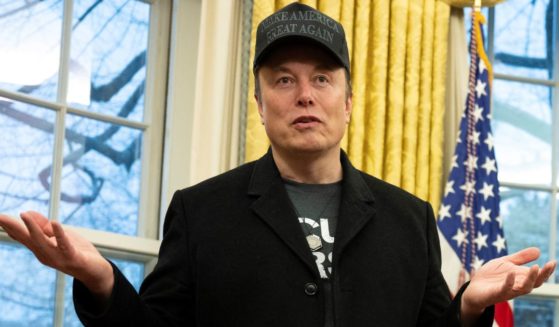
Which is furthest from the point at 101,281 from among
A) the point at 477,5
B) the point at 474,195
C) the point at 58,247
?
the point at 477,5

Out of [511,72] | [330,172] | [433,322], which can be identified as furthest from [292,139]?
[511,72]

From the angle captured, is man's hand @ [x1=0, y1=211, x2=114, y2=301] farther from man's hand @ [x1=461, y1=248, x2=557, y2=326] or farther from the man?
man's hand @ [x1=461, y1=248, x2=557, y2=326]

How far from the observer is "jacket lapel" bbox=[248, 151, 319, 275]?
208 centimetres

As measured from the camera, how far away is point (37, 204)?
3729 mm

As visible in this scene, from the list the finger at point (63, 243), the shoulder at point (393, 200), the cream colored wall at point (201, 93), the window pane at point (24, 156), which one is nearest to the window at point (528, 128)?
the cream colored wall at point (201, 93)

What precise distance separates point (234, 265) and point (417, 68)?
7.72 feet

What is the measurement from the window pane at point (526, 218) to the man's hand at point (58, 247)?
308cm

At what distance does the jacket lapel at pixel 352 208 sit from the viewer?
211 cm

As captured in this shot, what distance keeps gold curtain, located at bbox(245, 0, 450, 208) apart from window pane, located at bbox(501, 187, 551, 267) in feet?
1.80

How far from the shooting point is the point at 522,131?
489cm

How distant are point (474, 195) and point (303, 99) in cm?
228

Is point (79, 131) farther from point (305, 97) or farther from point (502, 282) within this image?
point (502, 282)

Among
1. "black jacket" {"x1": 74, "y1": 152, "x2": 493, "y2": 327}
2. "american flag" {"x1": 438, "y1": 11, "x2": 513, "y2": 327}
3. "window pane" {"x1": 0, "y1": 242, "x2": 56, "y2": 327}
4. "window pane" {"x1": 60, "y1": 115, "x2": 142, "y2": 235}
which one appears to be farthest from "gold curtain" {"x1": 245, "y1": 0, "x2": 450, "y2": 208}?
"black jacket" {"x1": 74, "y1": 152, "x2": 493, "y2": 327}

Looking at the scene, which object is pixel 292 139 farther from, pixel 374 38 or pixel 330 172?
pixel 374 38
